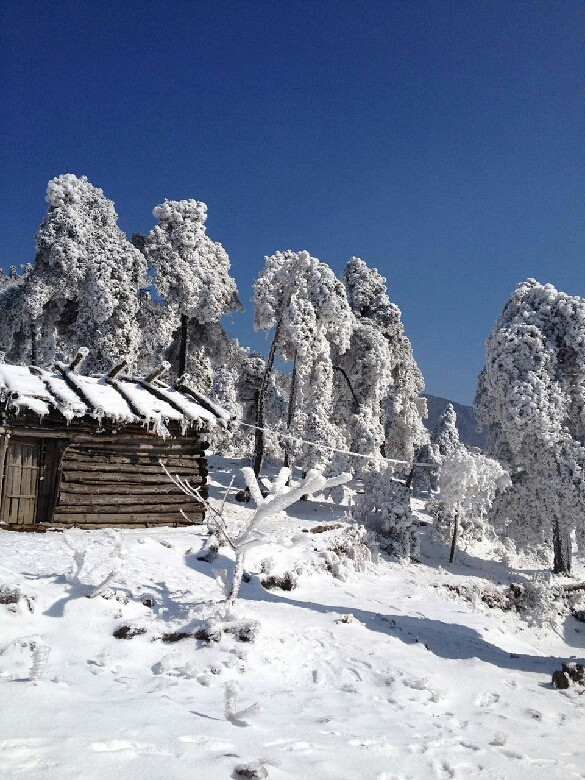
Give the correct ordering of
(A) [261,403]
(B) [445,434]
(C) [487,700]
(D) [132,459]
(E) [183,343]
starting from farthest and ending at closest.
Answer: (B) [445,434] < (E) [183,343] < (A) [261,403] < (D) [132,459] < (C) [487,700]

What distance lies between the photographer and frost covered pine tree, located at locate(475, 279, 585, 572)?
55.5 feet

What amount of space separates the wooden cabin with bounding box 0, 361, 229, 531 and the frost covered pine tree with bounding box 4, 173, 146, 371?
7.36 metres

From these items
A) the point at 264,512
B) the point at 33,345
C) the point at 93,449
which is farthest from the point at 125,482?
the point at 33,345

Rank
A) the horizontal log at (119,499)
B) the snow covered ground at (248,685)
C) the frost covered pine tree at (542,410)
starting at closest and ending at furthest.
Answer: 1. the snow covered ground at (248,685)
2. the horizontal log at (119,499)
3. the frost covered pine tree at (542,410)

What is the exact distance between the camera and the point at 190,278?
876 inches

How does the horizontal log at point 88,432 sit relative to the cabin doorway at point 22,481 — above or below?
above

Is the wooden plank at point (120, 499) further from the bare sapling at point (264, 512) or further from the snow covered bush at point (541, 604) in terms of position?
the snow covered bush at point (541, 604)

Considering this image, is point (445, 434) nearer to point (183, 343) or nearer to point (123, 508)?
point (183, 343)

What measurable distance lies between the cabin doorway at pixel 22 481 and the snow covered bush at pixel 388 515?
395 inches

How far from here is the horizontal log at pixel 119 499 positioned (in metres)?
12.3

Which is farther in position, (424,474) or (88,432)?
(424,474)

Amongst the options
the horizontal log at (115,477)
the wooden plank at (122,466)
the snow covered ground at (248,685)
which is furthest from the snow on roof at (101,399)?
the snow covered ground at (248,685)

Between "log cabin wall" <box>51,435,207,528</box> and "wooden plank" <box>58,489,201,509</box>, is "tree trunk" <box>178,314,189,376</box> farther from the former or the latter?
"wooden plank" <box>58,489,201,509</box>

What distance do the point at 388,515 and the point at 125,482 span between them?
925 cm
